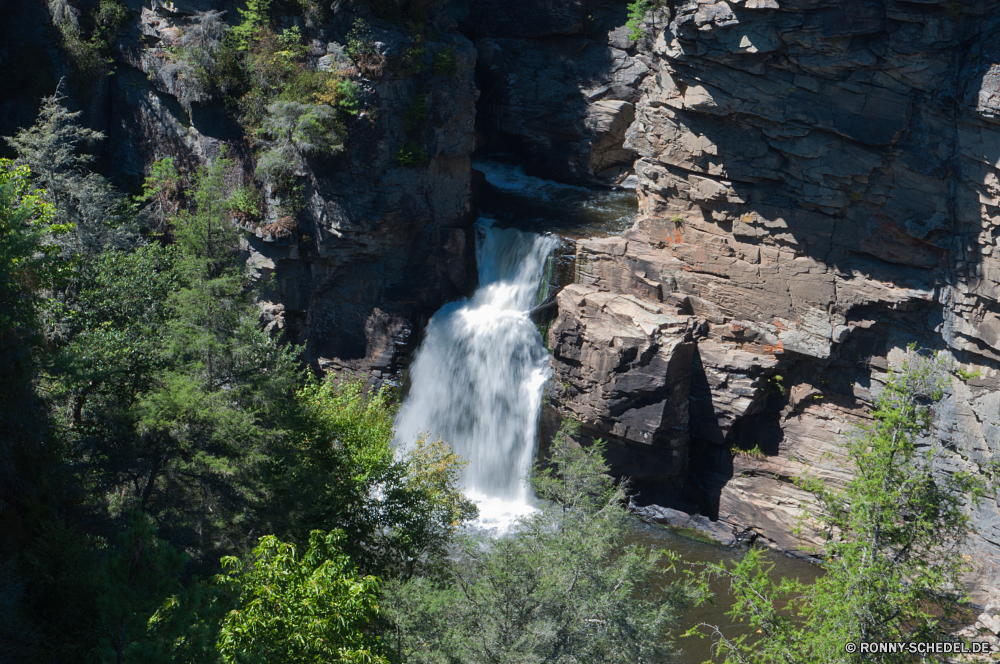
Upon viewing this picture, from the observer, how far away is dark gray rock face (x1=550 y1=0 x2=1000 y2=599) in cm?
1712

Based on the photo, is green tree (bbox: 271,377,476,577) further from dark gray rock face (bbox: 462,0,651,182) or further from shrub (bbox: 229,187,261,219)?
dark gray rock face (bbox: 462,0,651,182)

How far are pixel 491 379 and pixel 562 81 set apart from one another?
12.9 metres

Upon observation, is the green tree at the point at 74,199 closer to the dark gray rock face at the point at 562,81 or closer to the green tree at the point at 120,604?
the green tree at the point at 120,604

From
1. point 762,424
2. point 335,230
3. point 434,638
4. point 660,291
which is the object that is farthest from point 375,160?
point 434,638

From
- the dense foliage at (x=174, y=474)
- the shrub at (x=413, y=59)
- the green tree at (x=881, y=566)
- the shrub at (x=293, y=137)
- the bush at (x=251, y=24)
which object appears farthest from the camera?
the bush at (x=251, y=24)

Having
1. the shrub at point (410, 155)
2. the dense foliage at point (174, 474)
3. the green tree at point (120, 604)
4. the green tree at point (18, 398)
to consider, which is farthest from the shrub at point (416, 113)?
the green tree at point (120, 604)

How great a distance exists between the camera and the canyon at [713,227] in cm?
1739

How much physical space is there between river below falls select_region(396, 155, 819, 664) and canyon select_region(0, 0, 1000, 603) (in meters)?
0.79

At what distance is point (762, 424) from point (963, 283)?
6162 mm

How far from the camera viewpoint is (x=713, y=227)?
69.3 feet

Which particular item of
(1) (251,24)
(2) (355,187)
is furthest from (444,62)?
(1) (251,24)

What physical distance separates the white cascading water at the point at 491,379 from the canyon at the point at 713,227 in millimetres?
863

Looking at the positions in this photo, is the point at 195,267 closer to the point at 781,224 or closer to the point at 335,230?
the point at 335,230

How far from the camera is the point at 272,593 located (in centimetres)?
911
